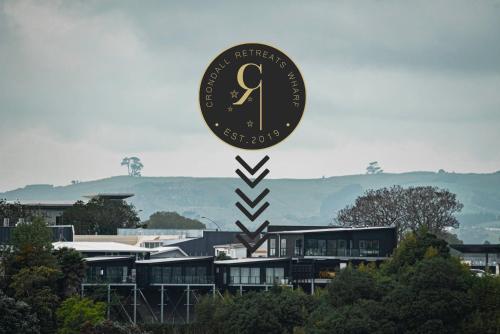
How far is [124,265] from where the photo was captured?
151250 millimetres

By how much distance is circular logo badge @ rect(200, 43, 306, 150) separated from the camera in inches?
4131

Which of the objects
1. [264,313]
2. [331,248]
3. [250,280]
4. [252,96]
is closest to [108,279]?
[250,280]

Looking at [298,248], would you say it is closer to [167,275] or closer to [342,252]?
[342,252]

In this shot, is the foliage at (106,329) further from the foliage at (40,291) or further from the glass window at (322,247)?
the glass window at (322,247)

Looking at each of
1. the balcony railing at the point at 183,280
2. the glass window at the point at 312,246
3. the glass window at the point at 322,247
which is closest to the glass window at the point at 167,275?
the balcony railing at the point at 183,280

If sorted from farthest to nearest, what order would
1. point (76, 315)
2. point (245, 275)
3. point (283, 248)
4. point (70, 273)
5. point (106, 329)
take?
point (283, 248)
point (245, 275)
point (70, 273)
point (76, 315)
point (106, 329)

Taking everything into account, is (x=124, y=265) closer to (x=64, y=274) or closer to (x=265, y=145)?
(x=64, y=274)

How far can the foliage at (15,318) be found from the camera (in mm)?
120562

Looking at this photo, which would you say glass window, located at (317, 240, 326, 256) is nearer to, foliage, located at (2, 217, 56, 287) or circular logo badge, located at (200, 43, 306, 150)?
foliage, located at (2, 217, 56, 287)

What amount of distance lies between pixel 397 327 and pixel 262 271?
4494cm

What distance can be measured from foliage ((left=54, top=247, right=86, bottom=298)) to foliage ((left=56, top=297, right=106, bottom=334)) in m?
3.97

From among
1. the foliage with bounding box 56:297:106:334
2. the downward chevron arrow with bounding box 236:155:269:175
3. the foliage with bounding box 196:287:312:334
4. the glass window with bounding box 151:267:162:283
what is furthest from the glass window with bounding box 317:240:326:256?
the downward chevron arrow with bounding box 236:155:269:175

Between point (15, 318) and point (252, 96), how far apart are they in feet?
106

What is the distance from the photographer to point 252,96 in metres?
107
